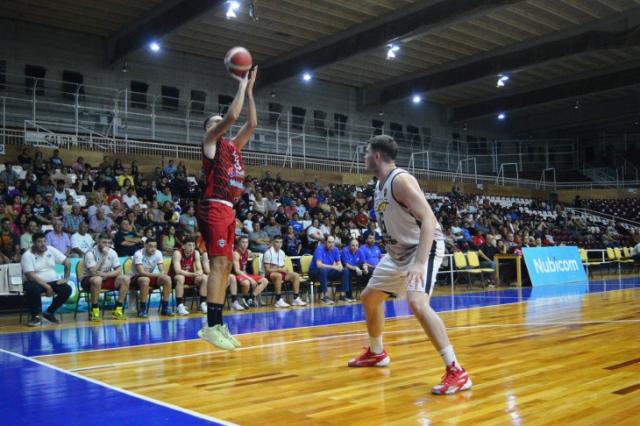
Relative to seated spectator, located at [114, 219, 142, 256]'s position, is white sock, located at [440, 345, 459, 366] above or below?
below

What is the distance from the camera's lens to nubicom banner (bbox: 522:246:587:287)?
14.3 metres

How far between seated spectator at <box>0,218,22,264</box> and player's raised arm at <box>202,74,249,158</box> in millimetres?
6394

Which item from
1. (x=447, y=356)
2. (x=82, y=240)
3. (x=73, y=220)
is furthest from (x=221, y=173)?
(x=73, y=220)

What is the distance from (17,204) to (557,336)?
31.8 ft

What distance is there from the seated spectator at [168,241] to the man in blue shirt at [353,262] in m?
3.19

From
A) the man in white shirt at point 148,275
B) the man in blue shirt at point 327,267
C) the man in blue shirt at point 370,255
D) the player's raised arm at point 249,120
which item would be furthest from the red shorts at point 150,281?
the player's raised arm at point 249,120

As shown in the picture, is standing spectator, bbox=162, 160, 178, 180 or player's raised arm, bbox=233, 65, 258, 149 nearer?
player's raised arm, bbox=233, 65, 258, 149

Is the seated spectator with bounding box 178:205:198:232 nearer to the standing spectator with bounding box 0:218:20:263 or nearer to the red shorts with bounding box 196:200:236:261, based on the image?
the standing spectator with bounding box 0:218:20:263

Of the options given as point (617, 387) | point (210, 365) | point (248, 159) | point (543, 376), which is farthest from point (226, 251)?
point (248, 159)

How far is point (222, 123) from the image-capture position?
14.3 ft

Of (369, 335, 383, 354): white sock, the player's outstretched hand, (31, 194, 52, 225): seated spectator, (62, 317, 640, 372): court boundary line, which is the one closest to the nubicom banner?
(62, 317, 640, 372): court boundary line

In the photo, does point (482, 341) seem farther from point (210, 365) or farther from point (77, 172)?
point (77, 172)

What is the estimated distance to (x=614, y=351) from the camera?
4887 millimetres

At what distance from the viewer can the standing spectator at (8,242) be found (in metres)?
9.76
